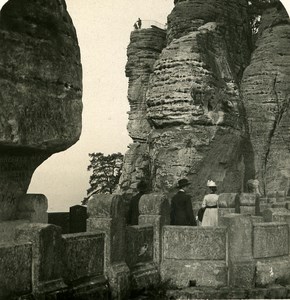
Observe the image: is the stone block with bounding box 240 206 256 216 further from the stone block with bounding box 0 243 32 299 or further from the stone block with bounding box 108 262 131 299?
the stone block with bounding box 0 243 32 299

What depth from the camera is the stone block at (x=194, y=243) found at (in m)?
10.4

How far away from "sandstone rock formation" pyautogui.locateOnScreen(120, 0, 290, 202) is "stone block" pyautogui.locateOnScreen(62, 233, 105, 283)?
16.5 meters

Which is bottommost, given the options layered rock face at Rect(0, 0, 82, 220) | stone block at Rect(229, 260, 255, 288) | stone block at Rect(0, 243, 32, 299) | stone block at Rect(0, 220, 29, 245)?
stone block at Rect(229, 260, 255, 288)

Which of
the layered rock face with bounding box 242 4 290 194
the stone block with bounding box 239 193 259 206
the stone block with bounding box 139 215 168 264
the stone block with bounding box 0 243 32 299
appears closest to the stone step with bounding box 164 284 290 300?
the stone block with bounding box 139 215 168 264

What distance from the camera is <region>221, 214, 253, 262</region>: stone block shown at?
10461mm

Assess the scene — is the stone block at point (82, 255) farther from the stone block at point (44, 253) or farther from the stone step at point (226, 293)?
the stone step at point (226, 293)

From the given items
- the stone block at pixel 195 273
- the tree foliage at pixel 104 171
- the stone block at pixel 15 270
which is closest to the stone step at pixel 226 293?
the stone block at pixel 195 273

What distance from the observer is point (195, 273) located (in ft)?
33.7

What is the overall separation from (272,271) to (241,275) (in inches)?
32.7

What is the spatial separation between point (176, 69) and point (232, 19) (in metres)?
7.49

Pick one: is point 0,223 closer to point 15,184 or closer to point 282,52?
point 15,184

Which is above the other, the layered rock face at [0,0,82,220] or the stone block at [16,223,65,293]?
the layered rock face at [0,0,82,220]

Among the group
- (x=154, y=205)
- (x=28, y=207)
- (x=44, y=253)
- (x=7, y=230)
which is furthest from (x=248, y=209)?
(x=44, y=253)

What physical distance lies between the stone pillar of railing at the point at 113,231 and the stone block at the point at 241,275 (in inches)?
91.5
